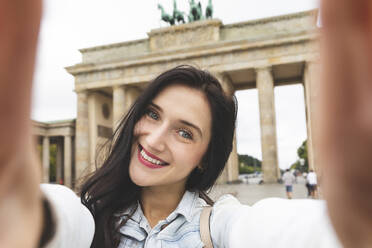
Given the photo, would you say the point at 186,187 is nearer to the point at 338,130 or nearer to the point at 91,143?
the point at 338,130

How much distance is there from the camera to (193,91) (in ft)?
6.57

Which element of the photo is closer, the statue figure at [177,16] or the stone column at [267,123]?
the stone column at [267,123]

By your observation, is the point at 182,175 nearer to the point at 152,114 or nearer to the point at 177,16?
the point at 152,114

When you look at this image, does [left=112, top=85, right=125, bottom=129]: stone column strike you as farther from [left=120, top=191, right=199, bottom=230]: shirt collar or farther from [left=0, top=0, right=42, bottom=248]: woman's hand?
[left=0, top=0, right=42, bottom=248]: woman's hand

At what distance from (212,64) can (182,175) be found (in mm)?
22405

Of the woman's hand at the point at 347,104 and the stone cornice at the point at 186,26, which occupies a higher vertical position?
the stone cornice at the point at 186,26

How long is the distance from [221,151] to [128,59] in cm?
2465

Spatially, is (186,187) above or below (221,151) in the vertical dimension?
below

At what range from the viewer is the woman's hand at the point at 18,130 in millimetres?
289

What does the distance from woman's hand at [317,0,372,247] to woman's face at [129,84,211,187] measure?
59.4 inches

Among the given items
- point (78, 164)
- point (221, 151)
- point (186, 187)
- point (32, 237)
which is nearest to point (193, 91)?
point (221, 151)

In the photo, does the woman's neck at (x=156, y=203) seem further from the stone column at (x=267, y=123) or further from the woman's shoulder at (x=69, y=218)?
the stone column at (x=267, y=123)

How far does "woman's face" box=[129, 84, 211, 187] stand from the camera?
181cm

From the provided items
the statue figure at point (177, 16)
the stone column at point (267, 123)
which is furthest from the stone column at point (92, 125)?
the stone column at point (267, 123)
